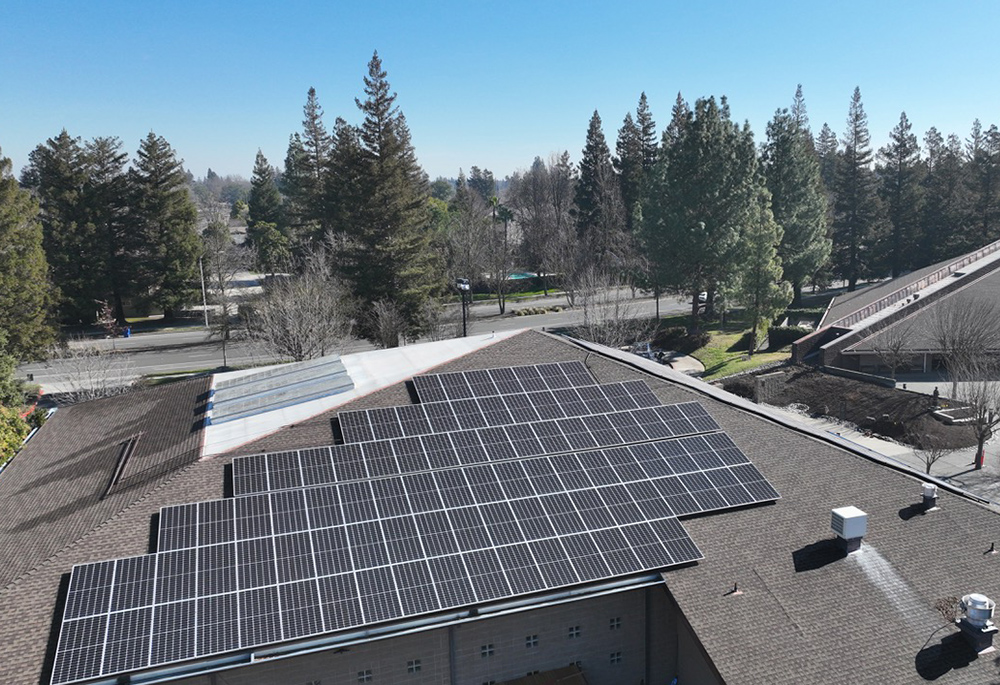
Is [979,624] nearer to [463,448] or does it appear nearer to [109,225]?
[463,448]

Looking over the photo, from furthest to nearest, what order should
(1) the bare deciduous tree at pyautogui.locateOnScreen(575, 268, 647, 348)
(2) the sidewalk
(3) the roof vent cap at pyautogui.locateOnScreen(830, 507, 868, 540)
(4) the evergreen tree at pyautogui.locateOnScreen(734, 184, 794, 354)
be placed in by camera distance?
(4) the evergreen tree at pyautogui.locateOnScreen(734, 184, 794, 354) → (1) the bare deciduous tree at pyautogui.locateOnScreen(575, 268, 647, 348) → (2) the sidewalk → (3) the roof vent cap at pyautogui.locateOnScreen(830, 507, 868, 540)

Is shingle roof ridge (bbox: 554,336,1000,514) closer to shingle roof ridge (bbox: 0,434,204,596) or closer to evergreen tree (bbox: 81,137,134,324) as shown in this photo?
shingle roof ridge (bbox: 0,434,204,596)

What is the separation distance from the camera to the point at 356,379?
2238 centimetres

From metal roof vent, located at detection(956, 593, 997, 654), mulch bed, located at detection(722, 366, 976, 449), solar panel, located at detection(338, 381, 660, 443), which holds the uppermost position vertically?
solar panel, located at detection(338, 381, 660, 443)

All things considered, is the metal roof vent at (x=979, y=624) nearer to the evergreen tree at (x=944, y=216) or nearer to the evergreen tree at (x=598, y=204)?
the evergreen tree at (x=598, y=204)

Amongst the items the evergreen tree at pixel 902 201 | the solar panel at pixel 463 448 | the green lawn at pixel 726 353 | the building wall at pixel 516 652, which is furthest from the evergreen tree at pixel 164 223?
the evergreen tree at pixel 902 201

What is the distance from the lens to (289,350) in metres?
41.7

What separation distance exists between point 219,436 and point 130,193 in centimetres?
5476

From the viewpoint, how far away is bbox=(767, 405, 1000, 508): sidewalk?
90.1 feet

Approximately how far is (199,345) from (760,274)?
44699 mm

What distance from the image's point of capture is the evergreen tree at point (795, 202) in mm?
59594

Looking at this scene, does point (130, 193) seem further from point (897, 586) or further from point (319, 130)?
point (897, 586)

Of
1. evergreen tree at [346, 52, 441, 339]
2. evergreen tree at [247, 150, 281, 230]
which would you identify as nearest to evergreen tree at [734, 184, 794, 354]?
evergreen tree at [346, 52, 441, 339]

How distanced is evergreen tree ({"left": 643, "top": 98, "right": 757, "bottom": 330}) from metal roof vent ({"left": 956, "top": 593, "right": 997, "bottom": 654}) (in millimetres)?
37199
